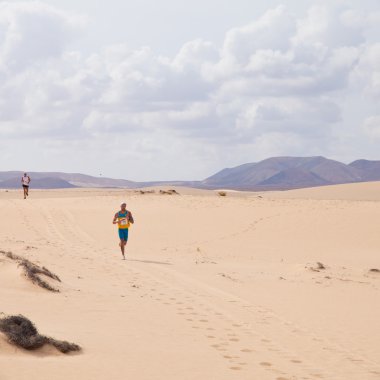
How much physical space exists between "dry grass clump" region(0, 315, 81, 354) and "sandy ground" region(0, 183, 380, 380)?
76mm

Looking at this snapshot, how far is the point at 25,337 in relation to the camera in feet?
22.0

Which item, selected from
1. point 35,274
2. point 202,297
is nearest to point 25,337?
point 35,274

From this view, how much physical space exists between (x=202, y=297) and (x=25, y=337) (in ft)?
18.7

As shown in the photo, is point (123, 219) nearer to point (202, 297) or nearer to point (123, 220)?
point (123, 220)

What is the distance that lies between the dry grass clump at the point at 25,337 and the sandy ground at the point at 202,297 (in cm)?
8

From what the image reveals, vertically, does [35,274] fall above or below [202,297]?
above

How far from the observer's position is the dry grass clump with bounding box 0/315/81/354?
6652 mm

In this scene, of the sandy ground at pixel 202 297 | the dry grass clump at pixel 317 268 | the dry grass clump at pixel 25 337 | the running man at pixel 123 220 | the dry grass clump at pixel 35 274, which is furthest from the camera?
the running man at pixel 123 220

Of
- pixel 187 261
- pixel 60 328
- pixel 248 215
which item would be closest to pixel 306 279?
pixel 187 261

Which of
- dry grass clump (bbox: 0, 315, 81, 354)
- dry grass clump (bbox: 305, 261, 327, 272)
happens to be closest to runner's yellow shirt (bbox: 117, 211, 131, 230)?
dry grass clump (bbox: 305, 261, 327, 272)

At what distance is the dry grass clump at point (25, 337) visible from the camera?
21.8 feet

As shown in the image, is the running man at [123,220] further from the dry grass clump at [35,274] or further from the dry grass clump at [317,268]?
the dry grass clump at [35,274]

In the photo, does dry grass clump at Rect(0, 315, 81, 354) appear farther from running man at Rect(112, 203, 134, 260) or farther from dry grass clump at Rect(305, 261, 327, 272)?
running man at Rect(112, 203, 134, 260)

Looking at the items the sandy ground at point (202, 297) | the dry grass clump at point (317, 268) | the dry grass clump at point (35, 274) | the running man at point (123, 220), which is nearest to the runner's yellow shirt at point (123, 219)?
the running man at point (123, 220)
